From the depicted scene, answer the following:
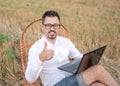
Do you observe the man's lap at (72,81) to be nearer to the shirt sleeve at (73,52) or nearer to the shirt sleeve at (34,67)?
the shirt sleeve at (34,67)

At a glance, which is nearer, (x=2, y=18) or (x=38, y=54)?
(x=38, y=54)

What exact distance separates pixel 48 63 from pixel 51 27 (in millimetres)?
368

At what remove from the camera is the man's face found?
13.2 feet

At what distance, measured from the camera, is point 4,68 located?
16.9 ft

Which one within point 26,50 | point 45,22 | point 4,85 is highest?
point 45,22

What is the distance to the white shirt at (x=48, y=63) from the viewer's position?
3810 millimetres

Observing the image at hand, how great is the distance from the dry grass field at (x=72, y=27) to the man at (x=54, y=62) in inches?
42.6

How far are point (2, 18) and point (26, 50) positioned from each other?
3836 millimetres

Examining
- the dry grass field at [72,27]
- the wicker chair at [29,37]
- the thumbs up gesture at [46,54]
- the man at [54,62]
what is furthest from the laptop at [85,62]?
the dry grass field at [72,27]

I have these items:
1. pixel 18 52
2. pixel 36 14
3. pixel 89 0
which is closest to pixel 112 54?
pixel 18 52

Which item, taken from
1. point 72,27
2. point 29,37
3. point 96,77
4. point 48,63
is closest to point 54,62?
point 48,63

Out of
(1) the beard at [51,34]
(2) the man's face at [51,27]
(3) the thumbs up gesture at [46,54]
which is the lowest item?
(3) the thumbs up gesture at [46,54]

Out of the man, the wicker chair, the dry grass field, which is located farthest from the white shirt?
the dry grass field

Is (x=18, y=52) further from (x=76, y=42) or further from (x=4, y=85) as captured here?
(x=76, y=42)
